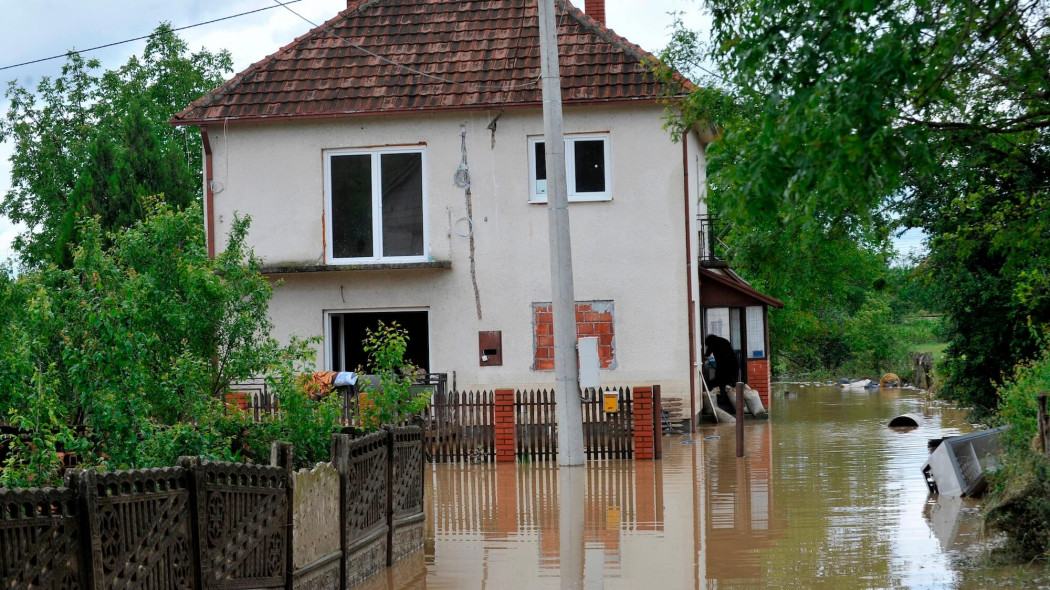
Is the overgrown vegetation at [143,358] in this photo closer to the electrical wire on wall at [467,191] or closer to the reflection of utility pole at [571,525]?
the reflection of utility pole at [571,525]

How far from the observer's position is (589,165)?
21.4m

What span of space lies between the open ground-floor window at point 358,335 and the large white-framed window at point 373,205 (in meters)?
1.22

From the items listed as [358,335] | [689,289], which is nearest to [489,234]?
[689,289]

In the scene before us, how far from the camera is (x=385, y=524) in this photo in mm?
10297

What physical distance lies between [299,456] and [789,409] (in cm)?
2247

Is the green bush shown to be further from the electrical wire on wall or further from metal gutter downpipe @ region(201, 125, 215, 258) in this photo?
metal gutter downpipe @ region(201, 125, 215, 258)

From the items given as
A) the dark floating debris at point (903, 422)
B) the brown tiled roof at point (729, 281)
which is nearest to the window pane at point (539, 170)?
the brown tiled roof at point (729, 281)

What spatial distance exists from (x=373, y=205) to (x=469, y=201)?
1.78 metres

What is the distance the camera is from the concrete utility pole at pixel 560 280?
54.2 ft

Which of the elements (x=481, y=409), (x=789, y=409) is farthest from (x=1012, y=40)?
(x=789, y=409)

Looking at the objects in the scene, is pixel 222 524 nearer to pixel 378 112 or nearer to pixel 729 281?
pixel 378 112

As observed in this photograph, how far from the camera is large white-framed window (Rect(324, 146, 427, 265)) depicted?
21.8 metres

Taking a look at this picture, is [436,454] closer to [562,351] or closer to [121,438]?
[562,351]

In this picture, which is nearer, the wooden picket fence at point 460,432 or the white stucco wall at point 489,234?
the wooden picket fence at point 460,432
